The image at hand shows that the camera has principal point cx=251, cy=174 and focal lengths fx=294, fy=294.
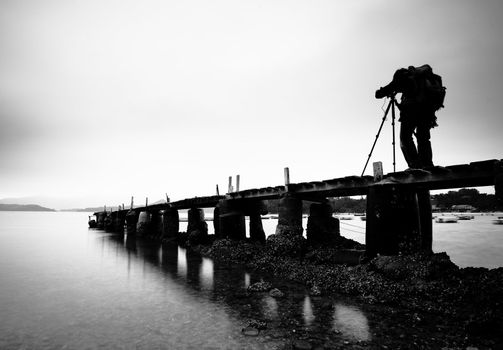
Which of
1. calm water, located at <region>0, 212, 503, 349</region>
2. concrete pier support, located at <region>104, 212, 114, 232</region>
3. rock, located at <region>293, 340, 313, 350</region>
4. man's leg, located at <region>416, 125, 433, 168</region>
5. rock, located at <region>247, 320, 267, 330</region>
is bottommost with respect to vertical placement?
concrete pier support, located at <region>104, 212, 114, 232</region>

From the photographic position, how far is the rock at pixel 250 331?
6058 millimetres

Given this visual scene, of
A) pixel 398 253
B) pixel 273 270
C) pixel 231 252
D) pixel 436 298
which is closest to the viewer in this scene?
pixel 436 298

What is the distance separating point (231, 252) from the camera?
1608cm

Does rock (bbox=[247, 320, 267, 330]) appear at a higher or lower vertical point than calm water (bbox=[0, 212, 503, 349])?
higher

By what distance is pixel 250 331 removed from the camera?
6.20 meters

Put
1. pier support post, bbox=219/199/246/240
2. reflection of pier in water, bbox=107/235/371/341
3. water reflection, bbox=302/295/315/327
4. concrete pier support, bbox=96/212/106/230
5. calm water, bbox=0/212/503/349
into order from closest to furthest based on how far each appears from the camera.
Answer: calm water, bbox=0/212/503/349
reflection of pier in water, bbox=107/235/371/341
water reflection, bbox=302/295/315/327
pier support post, bbox=219/199/246/240
concrete pier support, bbox=96/212/106/230

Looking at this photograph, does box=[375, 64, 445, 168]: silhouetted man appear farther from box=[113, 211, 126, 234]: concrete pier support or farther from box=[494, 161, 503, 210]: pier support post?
box=[113, 211, 126, 234]: concrete pier support

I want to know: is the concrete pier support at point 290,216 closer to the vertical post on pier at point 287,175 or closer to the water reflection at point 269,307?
the vertical post on pier at point 287,175

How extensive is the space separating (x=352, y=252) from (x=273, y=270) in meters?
3.83

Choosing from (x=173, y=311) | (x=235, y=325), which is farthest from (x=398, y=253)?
(x=173, y=311)

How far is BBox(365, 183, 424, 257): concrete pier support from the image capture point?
9016mm

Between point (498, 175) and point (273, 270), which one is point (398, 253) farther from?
point (273, 270)

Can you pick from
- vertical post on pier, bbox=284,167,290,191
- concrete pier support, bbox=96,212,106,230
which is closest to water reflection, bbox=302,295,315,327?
vertical post on pier, bbox=284,167,290,191

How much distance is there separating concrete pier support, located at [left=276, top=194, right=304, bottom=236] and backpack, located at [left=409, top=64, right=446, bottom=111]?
6740mm
